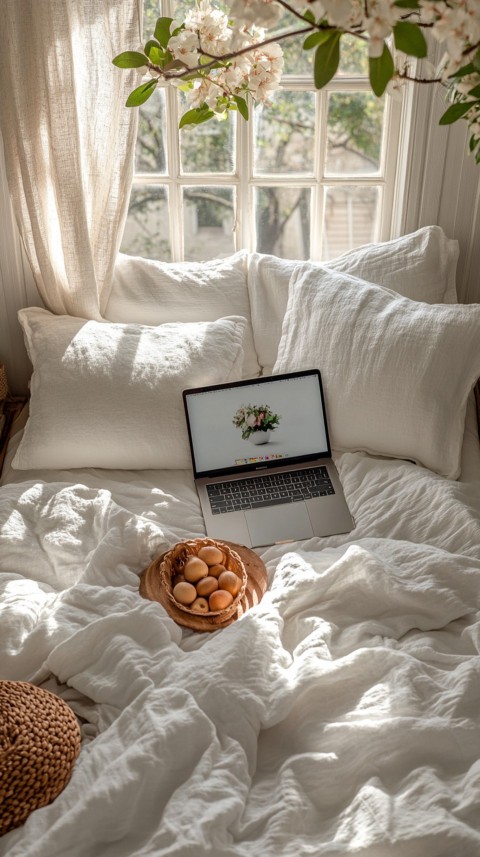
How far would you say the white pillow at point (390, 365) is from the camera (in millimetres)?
1837

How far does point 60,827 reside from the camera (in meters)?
1.03

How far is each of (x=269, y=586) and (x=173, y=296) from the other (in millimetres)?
950

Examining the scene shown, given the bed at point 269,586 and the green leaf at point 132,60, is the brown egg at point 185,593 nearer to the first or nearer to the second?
the bed at point 269,586

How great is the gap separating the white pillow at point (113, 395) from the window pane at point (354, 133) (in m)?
0.71

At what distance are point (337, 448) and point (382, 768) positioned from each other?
0.95m

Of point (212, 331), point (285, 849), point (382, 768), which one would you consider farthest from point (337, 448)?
point (285, 849)

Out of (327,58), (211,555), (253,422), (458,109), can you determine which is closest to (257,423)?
(253,422)

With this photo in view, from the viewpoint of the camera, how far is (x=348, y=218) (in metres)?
2.35

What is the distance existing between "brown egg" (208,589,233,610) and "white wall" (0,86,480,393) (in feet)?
3.84

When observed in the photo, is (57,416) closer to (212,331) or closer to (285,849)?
(212,331)

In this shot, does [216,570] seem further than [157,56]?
Yes

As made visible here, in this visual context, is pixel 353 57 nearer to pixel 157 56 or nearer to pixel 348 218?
pixel 348 218

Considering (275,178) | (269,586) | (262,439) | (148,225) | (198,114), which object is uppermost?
(198,114)

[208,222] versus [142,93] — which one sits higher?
[142,93]
